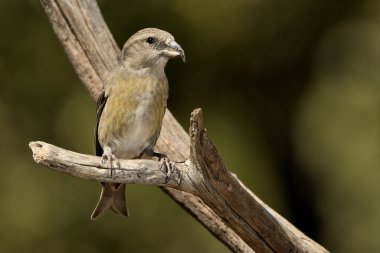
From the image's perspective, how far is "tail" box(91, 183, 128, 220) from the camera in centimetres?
416

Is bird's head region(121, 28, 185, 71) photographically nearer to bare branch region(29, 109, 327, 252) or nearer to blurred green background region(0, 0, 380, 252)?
bare branch region(29, 109, 327, 252)

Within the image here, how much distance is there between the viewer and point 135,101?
4.02 meters

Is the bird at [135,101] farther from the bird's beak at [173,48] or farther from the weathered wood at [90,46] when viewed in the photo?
the weathered wood at [90,46]

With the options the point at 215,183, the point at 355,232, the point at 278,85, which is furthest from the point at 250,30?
the point at 215,183

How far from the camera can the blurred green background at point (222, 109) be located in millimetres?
5148

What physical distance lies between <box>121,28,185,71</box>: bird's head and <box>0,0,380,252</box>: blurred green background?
116 centimetres

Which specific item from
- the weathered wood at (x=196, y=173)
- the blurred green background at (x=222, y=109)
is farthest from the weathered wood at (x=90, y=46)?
the blurred green background at (x=222, y=109)

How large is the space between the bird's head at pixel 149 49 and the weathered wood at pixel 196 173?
0.96ft

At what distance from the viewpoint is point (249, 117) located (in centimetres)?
543

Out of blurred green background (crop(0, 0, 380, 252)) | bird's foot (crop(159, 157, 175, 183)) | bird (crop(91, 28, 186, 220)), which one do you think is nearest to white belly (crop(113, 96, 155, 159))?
bird (crop(91, 28, 186, 220))

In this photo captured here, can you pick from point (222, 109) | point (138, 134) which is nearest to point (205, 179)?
point (138, 134)

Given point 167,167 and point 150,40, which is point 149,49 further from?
point 167,167

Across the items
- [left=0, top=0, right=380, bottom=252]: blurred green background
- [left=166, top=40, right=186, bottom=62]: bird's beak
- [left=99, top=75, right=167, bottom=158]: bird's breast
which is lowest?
[left=0, top=0, right=380, bottom=252]: blurred green background

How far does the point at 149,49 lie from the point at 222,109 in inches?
54.8
